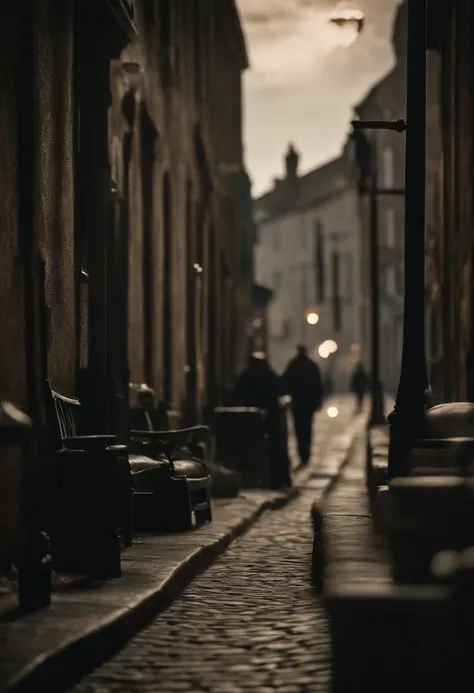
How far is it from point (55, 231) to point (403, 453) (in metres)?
2.81

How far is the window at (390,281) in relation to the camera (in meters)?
77.4

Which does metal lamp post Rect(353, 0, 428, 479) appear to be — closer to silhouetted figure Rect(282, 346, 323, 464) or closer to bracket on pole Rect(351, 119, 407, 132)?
bracket on pole Rect(351, 119, 407, 132)

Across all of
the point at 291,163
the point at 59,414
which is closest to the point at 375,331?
the point at 59,414

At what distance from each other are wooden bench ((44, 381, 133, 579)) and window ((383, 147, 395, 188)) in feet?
209

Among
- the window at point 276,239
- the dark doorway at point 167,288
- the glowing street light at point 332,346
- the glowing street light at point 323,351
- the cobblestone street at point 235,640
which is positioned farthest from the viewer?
the window at point 276,239

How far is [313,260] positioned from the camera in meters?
90.8

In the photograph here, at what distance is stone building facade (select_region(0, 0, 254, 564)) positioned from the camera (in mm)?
9344

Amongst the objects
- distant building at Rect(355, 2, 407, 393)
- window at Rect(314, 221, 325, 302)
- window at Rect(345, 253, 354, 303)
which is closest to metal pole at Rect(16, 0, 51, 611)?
distant building at Rect(355, 2, 407, 393)

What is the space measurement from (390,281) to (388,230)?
252cm

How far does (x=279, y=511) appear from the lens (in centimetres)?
1630

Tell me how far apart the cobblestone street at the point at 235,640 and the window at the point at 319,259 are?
75.0 m

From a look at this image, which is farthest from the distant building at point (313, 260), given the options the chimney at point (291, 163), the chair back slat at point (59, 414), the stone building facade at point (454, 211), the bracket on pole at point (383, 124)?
A: the chair back slat at point (59, 414)

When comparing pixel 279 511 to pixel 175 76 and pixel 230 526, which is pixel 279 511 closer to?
pixel 230 526

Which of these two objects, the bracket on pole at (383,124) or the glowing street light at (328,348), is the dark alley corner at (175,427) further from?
the glowing street light at (328,348)
